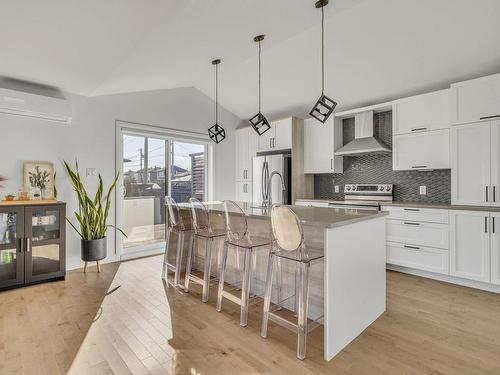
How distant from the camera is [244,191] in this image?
5.96m

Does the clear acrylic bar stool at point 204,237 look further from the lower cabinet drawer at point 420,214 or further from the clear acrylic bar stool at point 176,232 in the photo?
the lower cabinet drawer at point 420,214

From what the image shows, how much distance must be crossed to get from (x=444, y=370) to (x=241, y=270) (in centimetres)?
193

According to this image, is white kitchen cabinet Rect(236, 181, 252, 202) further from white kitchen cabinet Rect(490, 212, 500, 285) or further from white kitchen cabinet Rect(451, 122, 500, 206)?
white kitchen cabinet Rect(490, 212, 500, 285)

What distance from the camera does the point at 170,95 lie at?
5090mm

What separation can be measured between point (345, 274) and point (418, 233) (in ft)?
7.04

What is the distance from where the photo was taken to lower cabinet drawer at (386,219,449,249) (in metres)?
3.45

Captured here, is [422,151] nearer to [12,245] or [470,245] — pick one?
[470,245]

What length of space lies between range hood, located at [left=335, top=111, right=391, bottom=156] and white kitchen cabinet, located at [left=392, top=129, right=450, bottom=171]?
23 cm

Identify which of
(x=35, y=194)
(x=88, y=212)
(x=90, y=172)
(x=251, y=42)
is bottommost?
(x=88, y=212)

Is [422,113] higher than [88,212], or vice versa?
[422,113]

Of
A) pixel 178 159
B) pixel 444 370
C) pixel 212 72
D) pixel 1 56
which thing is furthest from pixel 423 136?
pixel 1 56

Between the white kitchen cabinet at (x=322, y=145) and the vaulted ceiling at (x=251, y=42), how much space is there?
1.72 feet

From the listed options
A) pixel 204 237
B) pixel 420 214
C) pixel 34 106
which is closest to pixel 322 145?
pixel 420 214

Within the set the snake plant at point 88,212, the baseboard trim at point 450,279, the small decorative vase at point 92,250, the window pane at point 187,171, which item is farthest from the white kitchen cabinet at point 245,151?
the baseboard trim at point 450,279
